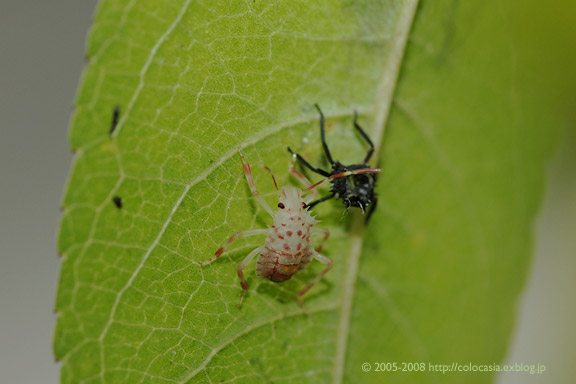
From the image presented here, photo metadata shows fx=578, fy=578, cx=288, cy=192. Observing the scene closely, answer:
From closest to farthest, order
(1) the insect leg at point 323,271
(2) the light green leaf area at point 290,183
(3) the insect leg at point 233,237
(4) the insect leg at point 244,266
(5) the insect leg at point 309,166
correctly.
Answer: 1. (2) the light green leaf area at point 290,183
2. (3) the insect leg at point 233,237
3. (4) the insect leg at point 244,266
4. (5) the insect leg at point 309,166
5. (1) the insect leg at point 323,271

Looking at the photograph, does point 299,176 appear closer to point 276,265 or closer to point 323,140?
point 323,140

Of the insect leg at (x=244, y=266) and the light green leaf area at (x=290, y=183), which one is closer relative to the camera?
the light green leaf area at (x=290, y=183)

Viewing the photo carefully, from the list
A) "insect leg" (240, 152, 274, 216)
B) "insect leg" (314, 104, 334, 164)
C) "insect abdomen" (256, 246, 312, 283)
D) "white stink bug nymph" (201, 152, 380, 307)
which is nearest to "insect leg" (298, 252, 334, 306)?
"white stink bug nymph" (201, 152, 380, 307)

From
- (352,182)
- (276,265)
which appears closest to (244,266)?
(276,265)

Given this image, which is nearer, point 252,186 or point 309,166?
point 252,186

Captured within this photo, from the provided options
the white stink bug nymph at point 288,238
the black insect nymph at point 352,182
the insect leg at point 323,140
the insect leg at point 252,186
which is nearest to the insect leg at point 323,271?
the white stink bug nymph at point 288,238

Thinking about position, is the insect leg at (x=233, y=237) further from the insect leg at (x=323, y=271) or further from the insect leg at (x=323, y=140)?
the insect leg at (x=323, y=140)
